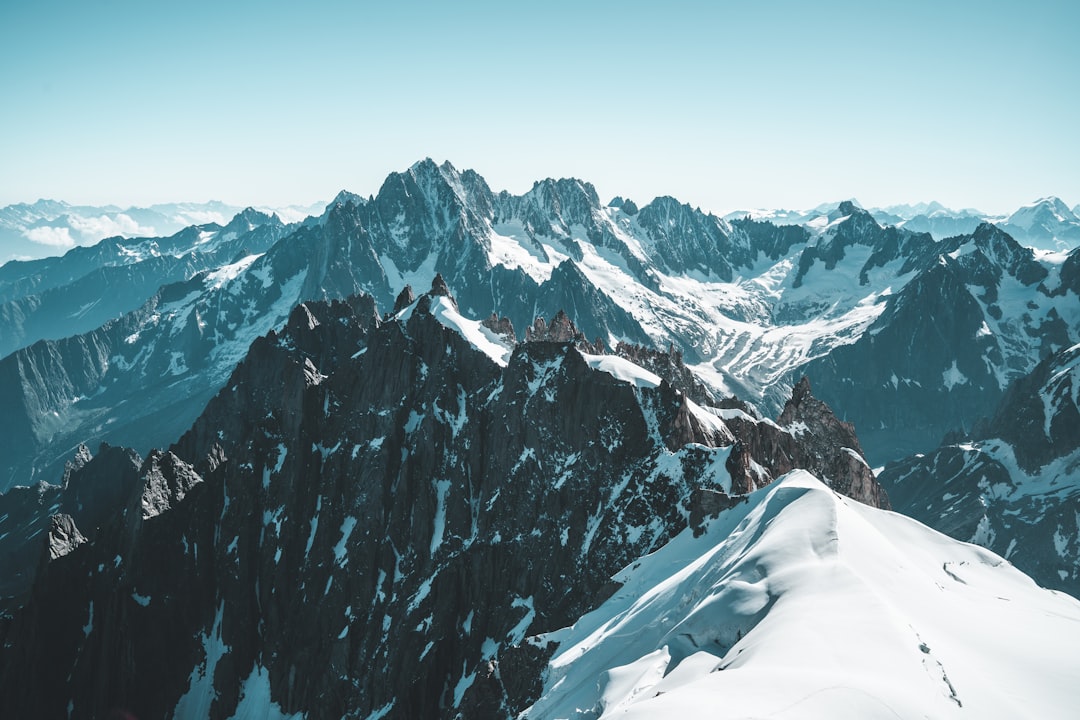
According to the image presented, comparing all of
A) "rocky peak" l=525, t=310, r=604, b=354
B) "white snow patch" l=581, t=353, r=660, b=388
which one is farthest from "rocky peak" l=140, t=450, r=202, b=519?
"white snow patch" l=581, t=353, r=660, b=388

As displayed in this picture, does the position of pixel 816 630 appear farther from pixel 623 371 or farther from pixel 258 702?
pixel 258 702

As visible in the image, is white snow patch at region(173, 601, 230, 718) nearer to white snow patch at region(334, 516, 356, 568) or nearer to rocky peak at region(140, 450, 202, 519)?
rocky peak at region(140, 450, 202, 519)

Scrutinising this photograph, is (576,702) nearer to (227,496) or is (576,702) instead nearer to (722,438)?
(722,438)

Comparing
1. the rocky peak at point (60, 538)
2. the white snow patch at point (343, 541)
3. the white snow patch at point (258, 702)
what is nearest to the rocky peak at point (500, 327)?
the white snow patch at point (343, 541)

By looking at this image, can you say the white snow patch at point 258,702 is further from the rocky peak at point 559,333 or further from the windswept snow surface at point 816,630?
the rocky peak at point 559,333

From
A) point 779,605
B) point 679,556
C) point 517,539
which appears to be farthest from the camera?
point 517,539

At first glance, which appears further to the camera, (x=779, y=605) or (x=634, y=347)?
(x=634, y=347)

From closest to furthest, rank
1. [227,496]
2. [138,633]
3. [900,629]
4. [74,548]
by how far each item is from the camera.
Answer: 1. [900,629]
2. [138,633]
3. [74,548]
4. [227,496]

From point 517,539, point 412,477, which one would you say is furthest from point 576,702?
point 412,477
